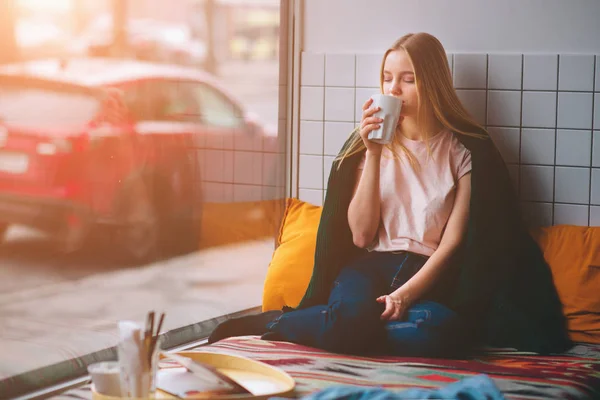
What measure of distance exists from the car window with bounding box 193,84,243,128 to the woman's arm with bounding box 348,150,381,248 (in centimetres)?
119

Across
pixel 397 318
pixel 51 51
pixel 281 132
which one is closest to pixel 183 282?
pixel 281 132

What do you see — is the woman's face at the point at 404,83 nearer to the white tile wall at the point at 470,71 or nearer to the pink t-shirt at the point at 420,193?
the pink t-shirt at the point at 420,193

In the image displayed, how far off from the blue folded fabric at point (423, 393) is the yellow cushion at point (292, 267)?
1046mm

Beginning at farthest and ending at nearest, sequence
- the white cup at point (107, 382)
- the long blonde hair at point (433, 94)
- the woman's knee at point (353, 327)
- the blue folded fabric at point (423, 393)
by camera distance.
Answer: the long blonde hair at point (433, 94) < the woman's knee at point (353, 327) < the blue folded fabric at point (423, 393) < the white cup at point (107, 382)

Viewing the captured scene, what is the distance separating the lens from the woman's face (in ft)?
8.44

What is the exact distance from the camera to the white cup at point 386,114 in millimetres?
2295

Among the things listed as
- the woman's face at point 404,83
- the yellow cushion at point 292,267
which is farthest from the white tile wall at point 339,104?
the woman's face at point 404,83

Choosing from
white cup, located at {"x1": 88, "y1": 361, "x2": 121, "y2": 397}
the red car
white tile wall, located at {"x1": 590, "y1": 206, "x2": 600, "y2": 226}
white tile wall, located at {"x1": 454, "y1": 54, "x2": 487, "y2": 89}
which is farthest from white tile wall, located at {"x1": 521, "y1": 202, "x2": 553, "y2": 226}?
white cup, located at {"x1": 88, "y1": 361, "x2": 121, "y2": 397}

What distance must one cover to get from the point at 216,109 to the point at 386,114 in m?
1.51

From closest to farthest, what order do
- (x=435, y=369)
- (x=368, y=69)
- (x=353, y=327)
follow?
(x=435, y=369) → (x=353, y=327) → (x=368, y=69)

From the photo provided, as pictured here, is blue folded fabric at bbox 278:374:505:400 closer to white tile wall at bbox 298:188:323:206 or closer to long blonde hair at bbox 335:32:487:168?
long blonde hair at bbox 335:32:487:168

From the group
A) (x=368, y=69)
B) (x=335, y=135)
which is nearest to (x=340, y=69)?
(x=368, y=69)

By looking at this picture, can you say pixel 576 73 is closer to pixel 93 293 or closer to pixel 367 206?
pixel 367 206

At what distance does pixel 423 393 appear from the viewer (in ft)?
5.95
